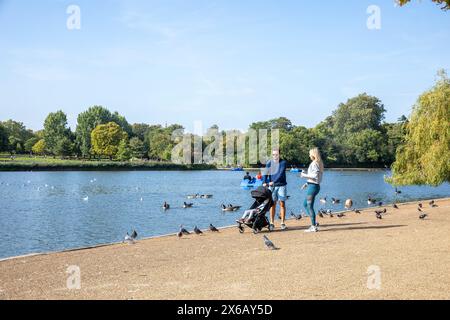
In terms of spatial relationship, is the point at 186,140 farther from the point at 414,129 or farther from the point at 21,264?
the point at 21,264

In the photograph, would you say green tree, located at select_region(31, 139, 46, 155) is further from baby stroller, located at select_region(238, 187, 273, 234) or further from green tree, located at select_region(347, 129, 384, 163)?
baby stroller, located at select_region(238, 187, 273, 234)

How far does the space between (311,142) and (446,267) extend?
337 ft

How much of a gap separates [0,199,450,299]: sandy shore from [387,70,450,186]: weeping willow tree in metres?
14.3

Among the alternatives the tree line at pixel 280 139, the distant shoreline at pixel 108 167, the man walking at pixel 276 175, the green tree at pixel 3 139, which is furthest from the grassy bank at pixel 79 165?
the man walking at pixel 276 175

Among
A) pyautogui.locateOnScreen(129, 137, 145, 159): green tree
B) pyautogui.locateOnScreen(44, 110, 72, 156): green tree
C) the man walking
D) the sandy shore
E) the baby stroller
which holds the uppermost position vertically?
pyautogui.locateOnScreen(44, 110, 72, 156): green tree

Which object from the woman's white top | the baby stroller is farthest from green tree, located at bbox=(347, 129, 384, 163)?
the woman's white top

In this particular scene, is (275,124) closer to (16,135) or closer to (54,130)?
(54,130)

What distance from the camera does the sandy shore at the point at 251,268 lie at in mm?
6953

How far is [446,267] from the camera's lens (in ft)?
26.9

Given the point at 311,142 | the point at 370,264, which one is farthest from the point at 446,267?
the point at 311,142

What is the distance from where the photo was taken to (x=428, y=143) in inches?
1083

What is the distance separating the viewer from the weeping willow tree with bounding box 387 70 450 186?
26406 millimetres

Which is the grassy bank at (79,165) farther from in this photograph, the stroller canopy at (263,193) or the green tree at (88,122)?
the stroller canopy at (263,193)

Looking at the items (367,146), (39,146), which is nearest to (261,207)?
(367,146)
